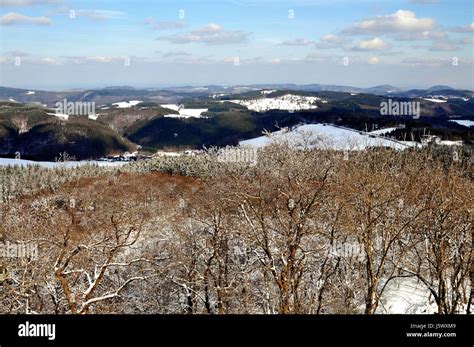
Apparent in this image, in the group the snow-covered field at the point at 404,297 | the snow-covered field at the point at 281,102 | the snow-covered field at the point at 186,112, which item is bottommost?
the snow-covered field at the point at 404,297

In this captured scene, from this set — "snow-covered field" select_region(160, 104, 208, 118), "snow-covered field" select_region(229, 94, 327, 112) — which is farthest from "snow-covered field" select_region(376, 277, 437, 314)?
"snow-covered field" select_region(229, 94, 327, 112)

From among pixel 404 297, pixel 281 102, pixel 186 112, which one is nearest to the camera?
pixel 404 297

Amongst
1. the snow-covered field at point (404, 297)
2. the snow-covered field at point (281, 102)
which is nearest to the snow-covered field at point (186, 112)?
the snow-covered field at point (281, 102)

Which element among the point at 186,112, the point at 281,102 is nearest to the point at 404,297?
the point at 186,112

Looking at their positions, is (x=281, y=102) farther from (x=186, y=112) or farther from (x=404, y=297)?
(x=404, y=297)

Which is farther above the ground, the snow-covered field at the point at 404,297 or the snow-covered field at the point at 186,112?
the snow-covered field at the point at 186,112

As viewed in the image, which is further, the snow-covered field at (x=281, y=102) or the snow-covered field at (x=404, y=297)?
the snow-covered field at (x=281, y=102)

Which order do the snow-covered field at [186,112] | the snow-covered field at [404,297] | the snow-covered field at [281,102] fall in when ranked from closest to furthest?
1. the snow-covered field at [404,297]
2. the snow-covered field at [186,112]
3. the snow-covered field at [281,102]

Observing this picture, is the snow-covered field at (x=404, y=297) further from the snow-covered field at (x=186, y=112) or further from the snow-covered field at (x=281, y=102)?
the snow-covered field at (x=281, y=102)

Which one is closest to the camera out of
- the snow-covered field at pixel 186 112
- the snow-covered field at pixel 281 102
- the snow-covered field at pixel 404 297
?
the snow-covered field at pixel 404 297
